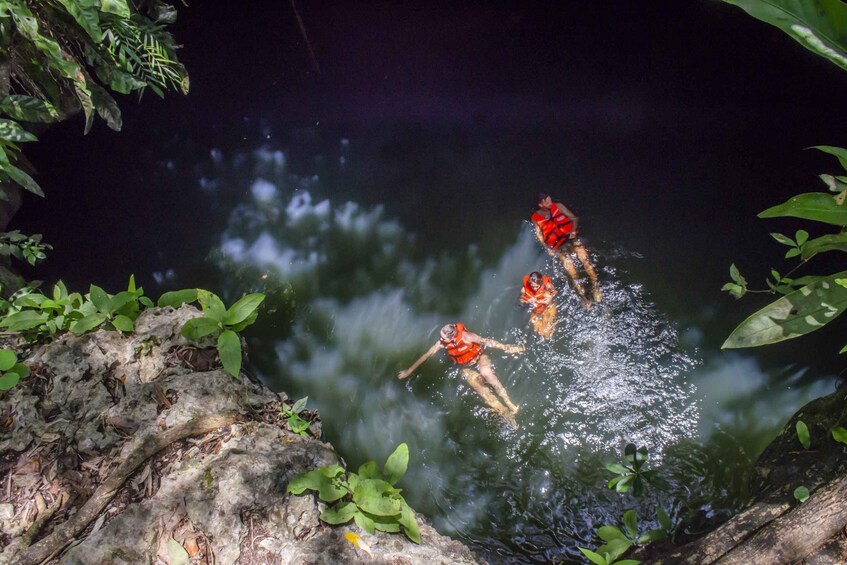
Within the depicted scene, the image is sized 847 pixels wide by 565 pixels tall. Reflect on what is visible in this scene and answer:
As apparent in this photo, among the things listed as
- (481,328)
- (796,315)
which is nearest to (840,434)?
(796,315)

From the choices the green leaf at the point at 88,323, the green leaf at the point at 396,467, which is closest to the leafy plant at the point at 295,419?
the green leaf at the point at 396,467

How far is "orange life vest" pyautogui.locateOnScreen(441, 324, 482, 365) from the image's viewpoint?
4.87 meters

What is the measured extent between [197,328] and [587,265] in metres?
3.99

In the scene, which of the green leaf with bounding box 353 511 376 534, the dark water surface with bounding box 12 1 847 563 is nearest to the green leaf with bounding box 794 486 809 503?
the dark water surface with bounding box 12 1 847 563

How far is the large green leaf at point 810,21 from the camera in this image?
5.81 ft

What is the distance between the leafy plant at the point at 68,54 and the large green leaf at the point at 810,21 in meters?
2.87

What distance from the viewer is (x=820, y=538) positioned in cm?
240

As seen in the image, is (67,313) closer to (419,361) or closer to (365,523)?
(365,523)

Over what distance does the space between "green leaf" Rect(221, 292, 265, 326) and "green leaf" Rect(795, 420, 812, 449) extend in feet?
11.5

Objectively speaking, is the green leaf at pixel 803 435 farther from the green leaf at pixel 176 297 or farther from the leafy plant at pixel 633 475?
the green leaf at pixel 176 297

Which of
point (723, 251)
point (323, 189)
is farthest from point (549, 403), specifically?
point (323, 189)

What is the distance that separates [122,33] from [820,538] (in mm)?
4690

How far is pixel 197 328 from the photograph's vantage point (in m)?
3.06

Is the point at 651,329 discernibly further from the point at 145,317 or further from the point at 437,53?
the point at 145,317
